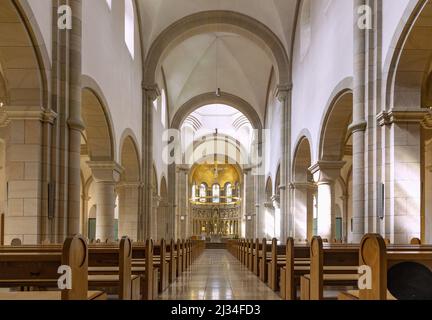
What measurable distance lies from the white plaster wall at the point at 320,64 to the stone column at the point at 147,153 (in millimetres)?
5313

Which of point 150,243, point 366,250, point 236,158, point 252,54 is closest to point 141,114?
point 252,54

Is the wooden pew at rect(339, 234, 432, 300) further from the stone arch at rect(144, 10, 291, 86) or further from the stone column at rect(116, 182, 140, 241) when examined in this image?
the stone arch at rect(144, 10, 291, 86)

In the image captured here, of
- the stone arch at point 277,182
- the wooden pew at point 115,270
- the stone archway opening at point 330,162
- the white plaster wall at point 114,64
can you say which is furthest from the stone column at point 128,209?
the wooden pew at point 115,270

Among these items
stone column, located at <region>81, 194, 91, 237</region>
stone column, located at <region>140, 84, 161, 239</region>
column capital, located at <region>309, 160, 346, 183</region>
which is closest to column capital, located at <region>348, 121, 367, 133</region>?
column capital, located at <region>309, 160, 346, 183</region>

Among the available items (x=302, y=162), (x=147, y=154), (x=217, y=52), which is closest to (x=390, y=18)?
(x=302, y=162)

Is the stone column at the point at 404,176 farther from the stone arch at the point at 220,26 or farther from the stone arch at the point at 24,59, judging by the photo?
the stone arch at the point at 220,26

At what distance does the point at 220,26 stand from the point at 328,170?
813 centimetres

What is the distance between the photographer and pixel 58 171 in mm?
9258

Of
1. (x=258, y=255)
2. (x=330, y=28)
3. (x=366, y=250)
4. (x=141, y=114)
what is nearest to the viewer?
(x=366, y=250)

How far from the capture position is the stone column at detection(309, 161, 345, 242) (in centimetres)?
1366

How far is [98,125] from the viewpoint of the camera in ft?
44.6

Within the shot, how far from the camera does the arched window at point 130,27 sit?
16.6 meters

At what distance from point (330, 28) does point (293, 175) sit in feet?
20.8
